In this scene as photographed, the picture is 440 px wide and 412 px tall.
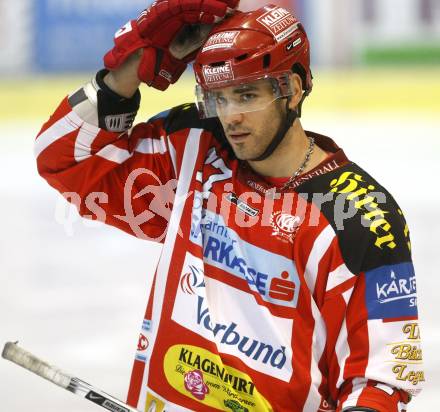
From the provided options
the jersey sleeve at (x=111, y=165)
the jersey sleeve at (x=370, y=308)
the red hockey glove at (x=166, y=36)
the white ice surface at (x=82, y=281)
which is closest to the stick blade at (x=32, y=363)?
the jersey sleeve at (x=111, y=165)

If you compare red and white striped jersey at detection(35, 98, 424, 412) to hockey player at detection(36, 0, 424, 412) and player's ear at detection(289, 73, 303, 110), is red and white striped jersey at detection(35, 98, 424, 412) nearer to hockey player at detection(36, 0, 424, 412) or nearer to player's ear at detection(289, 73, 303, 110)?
hockey player at detection(36, 0, 424, 412)

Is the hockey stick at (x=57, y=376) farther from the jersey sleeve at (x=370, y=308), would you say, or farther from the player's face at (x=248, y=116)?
the player's face at (x=248, y=116)

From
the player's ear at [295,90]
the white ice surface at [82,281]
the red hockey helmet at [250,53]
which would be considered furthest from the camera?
the white ice surface at [82,281]

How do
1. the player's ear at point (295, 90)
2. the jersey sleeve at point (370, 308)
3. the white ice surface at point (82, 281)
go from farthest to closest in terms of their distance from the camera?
the white ice surface at point (82, 281) < the player's ear at point (295, 90) < the jersey sleeve at point (370, 308)

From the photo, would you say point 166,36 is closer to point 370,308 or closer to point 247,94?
point 247,94

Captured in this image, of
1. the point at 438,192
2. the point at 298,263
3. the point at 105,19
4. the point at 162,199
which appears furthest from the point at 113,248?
the point at 105,19

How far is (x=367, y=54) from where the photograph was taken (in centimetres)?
1090

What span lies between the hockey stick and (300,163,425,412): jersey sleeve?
48 cm

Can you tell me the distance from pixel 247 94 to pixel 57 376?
758mm

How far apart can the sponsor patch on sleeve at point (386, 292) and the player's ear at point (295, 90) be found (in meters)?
0.46

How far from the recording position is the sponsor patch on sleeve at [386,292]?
2113 mm

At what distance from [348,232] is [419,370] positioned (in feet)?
1.11

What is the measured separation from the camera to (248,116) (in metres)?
2.26

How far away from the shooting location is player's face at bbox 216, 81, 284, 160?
7.43 feet
